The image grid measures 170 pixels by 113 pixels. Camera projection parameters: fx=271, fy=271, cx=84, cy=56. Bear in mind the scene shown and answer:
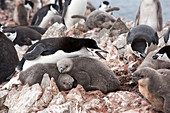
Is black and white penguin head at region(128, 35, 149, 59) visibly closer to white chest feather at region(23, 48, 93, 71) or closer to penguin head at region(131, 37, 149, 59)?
penguin head at region(131, 37, 149, 59)

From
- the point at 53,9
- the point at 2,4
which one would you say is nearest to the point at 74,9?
the point at 53,9

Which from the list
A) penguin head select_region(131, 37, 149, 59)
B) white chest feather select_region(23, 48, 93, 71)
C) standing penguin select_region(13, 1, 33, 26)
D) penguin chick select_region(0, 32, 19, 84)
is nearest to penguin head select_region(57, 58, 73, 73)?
white chest feather select_region(23, 48, 93, 71)

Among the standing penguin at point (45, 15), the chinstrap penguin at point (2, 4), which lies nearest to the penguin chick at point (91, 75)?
the standing penguin at point (45, 15)

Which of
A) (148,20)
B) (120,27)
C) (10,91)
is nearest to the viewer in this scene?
(10,91)

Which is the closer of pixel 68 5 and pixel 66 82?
pixel 66 82

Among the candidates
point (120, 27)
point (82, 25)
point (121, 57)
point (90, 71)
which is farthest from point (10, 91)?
point (82, 25)

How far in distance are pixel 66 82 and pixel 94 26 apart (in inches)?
140

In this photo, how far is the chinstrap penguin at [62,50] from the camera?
3.89 metres

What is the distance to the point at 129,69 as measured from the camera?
3.90m

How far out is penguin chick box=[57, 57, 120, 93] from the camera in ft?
11.0

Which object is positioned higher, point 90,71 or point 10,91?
point 90,71

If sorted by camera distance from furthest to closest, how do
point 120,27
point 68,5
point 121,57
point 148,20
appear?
1. point 68,5
2. point 148,20
3. point 120,27
4. point 121,57

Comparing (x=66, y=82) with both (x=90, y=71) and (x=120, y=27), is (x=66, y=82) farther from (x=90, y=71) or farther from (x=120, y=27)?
(x=120, y=27)

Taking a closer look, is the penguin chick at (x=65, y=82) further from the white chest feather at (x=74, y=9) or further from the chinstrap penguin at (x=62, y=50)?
the white chest feather at (x=74, y=9)
